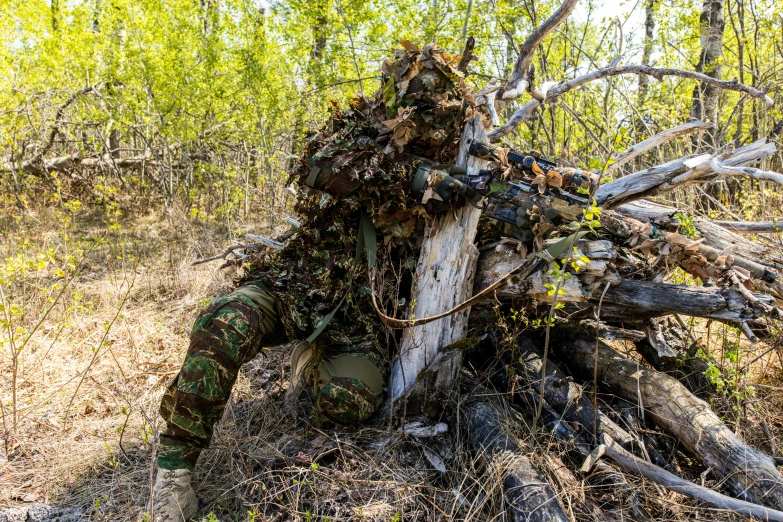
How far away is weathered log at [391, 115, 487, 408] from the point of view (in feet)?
8.03

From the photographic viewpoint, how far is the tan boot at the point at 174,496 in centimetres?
204

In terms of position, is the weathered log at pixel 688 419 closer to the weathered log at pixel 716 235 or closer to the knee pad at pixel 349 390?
the weathered log at pixel 716 235

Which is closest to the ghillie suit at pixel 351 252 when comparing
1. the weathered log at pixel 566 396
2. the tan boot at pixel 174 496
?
the tan boot at pixel 174 496

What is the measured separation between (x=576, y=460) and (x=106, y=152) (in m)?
7.91

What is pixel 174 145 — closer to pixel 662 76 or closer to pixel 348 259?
pixel 348 259

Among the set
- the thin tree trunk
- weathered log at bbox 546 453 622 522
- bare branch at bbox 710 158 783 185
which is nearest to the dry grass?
weathered log at bbox 546 453 622 522

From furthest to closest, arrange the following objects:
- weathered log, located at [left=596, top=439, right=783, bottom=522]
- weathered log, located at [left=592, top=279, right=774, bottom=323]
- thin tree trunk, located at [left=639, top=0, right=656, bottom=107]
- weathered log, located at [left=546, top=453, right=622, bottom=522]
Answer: thin tree trunk, located at [left=639, top=0, right=656, bottom=107]
weathered log, located at [left=592, top=279, right=774, bottom=323]
weathered log, located at [left=546, top=453, right=622, bottom=522]
weathered log, located at [left=596, top=439, right=783, bottom=522]

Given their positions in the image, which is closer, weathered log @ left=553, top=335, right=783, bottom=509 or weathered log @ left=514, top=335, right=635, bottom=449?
weathered log @ left=553, top=335, right=783, bottom=509

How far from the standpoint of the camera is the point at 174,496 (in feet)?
6.82

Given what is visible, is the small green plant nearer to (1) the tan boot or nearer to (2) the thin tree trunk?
(1) the tan boot

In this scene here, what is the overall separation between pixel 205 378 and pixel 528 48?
2.19 m

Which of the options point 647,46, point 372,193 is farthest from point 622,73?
point 647,46

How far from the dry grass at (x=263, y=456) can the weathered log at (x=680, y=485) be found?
5 centimetres

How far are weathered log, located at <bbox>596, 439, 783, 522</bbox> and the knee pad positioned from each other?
3.31ft
